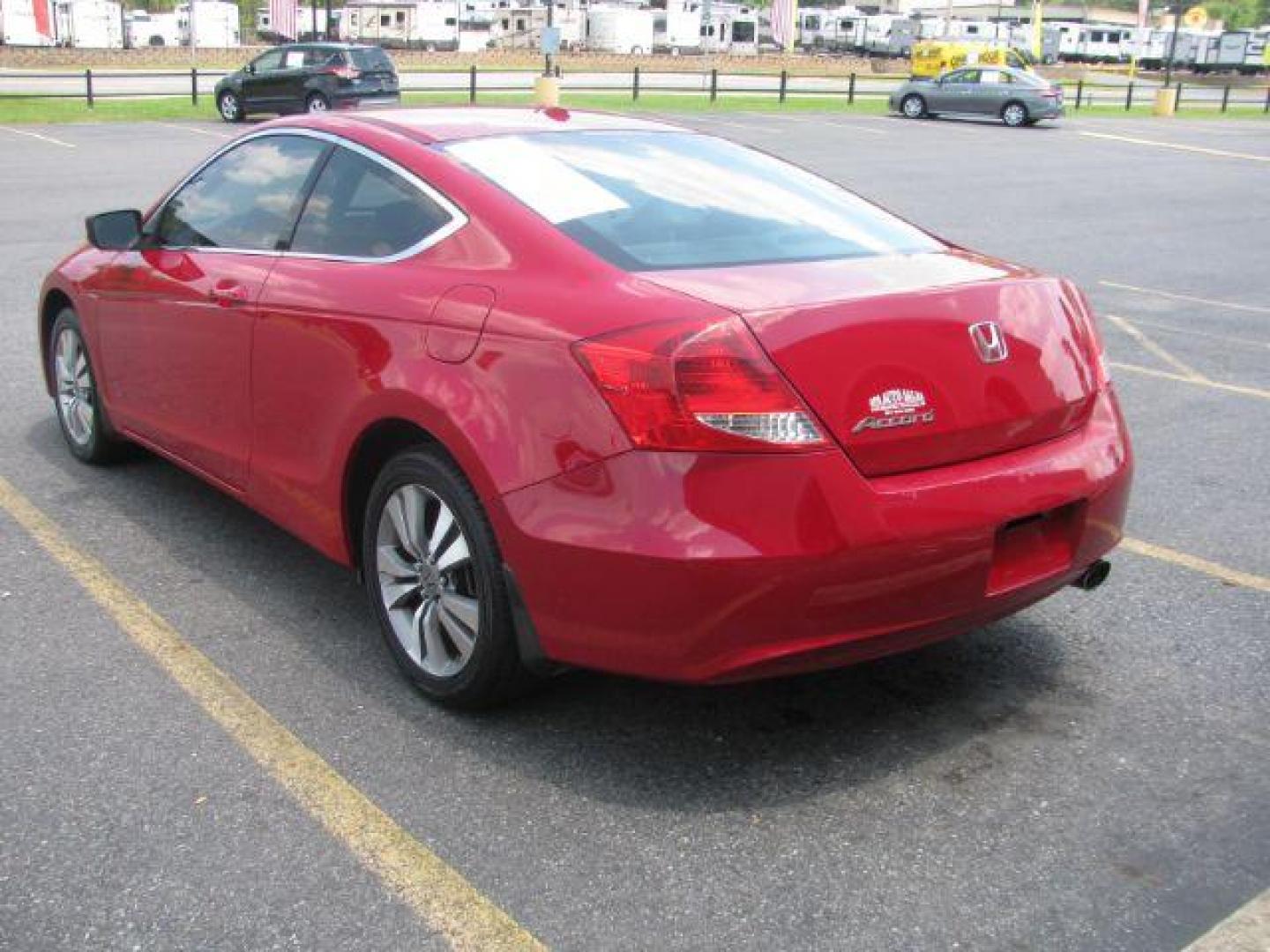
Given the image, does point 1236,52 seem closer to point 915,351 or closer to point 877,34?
point 877,34

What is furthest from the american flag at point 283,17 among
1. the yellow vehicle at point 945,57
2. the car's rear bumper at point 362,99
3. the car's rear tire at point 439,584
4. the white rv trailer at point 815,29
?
the white rv trailer at point 815,29

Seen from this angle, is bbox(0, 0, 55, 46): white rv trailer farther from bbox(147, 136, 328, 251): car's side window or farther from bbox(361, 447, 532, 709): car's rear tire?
bbox(361, 447, 532, 709): car's rear tire

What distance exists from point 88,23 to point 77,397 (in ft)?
206

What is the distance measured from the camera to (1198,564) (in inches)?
198

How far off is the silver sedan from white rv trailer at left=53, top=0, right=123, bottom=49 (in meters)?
39.7

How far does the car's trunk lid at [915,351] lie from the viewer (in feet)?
10.6

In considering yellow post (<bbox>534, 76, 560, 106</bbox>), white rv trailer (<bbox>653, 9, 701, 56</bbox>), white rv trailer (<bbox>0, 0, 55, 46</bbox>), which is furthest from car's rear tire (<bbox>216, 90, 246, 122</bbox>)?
white rv trailer (<bbox>653, 9, 701, 56</bbox>)

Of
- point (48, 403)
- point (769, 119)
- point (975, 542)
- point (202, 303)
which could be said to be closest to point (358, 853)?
point (975, 542)

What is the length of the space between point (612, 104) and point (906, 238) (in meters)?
30.3

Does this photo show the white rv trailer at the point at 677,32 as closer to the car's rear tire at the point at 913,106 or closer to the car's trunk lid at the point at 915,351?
the car's rear tire at the point at 913,106

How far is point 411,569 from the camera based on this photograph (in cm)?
384

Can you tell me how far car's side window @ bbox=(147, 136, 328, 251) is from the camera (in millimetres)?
4496

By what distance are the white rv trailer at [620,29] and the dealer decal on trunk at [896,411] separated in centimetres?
7652

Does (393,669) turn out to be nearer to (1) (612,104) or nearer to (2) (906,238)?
(2) (906,238)
